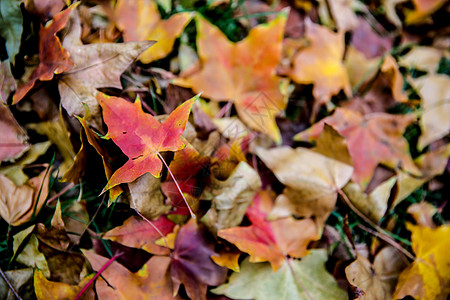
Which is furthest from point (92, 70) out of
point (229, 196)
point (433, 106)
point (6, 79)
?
point (433, 106)

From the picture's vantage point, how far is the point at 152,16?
946mm

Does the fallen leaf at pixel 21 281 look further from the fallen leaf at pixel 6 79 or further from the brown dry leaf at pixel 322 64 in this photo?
the brown dry leaf at pixel 322 64

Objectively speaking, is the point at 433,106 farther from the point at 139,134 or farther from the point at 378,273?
the point at 139,134

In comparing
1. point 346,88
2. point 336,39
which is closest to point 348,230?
point 346,88

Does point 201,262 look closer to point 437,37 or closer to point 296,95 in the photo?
point 296,95

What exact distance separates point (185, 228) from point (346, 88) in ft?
2.24

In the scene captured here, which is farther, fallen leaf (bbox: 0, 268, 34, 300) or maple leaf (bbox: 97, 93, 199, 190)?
fallen leaf (bbox: 0, 268, 34, 300)

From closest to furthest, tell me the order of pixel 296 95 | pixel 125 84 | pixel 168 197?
pixel 168 197 < pixel 125 84 < pixel 296 95

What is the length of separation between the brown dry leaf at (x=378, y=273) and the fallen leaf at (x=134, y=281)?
16.5 inches

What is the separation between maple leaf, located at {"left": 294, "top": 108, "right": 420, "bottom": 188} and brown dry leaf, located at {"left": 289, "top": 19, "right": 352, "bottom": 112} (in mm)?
93

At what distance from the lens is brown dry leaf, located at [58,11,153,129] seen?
0.78 meters

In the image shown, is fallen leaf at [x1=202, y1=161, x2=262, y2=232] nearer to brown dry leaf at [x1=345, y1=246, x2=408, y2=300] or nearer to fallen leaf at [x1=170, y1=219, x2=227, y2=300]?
fallen leaf at [x1=170, y1=219, x2=227, y2=300]

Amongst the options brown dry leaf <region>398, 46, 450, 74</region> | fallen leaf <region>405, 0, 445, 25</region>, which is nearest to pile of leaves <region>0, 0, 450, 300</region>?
brown dry leaf <region>398, 46, 450, 74</region>

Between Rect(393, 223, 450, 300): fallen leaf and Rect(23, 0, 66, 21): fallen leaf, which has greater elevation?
Rect(23, 0, 66, 21): fallen leaf
